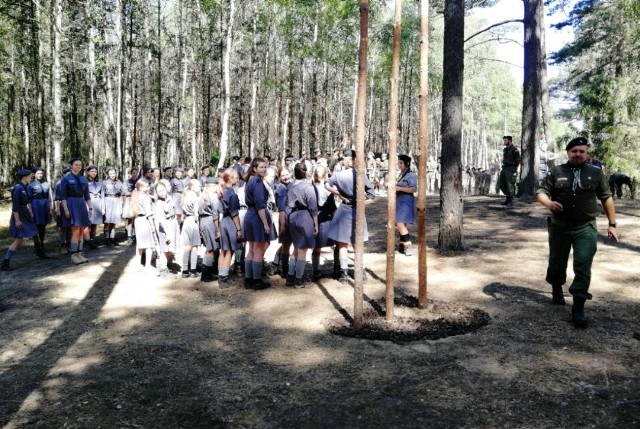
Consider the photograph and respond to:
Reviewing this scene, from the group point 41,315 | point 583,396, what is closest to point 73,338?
point 41,315

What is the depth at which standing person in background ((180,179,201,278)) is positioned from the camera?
28.3 feet

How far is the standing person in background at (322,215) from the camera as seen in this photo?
26.3ft

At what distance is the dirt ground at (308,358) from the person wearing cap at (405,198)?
1.49m

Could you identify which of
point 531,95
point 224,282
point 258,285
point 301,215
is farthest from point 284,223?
point 531,95

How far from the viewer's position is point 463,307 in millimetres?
6309

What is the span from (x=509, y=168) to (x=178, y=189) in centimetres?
955

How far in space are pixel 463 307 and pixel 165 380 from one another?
3.78 meters

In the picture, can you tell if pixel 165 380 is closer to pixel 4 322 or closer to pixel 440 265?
pixel 4 322

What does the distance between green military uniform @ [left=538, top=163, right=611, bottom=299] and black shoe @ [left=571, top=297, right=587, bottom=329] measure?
8cm

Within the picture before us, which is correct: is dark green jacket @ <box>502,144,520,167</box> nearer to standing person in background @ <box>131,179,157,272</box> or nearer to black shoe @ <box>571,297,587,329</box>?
black shoe @ <box>571,297,587,329</box>

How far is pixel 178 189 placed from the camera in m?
13.8

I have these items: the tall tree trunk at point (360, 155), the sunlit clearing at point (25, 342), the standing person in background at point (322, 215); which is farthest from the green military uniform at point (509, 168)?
the sunlit clearing at point (25, 342)

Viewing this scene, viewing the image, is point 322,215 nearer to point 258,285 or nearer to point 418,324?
point 258,285

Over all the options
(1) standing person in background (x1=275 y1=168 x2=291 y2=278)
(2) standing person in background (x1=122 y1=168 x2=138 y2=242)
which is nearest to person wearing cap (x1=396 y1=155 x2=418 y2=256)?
(1) standing person in background (x1=275 y1=168 x2=291 y2=278)
